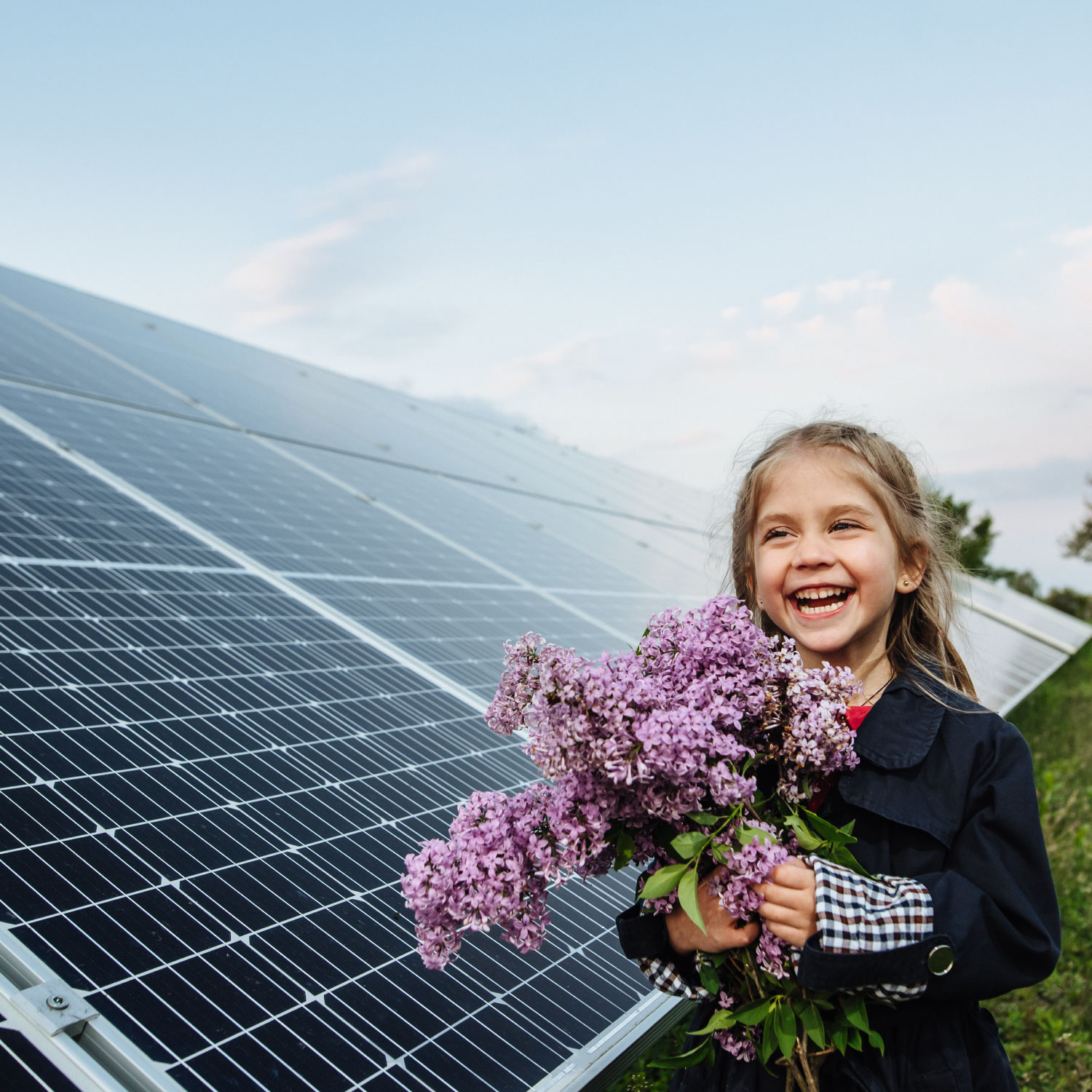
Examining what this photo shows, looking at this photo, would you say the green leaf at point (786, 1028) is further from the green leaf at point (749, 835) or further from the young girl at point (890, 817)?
the green leaf at point (749, 835)

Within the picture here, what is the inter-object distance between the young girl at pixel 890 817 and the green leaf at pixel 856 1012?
33mm

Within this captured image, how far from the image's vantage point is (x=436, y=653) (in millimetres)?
6254

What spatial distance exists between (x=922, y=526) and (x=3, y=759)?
303 cm

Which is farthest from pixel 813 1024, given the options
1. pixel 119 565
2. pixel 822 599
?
pixel 119 565

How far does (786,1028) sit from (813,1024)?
0.07m

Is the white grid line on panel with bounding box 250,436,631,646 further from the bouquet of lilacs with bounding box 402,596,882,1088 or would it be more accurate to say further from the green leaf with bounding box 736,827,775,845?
the green leaf with bounding box 736,827,775,845

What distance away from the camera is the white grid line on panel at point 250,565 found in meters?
5.79

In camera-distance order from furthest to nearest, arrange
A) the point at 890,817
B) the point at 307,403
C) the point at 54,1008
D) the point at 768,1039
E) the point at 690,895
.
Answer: the point at 307,403 → the point at 890,817 → the point at 54,1008 → the point at 768,1039 → the point at 690,895

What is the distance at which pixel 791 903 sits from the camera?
2.15 m

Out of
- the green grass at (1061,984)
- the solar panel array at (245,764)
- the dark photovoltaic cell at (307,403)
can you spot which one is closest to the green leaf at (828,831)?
the solar panel array at (245,764)

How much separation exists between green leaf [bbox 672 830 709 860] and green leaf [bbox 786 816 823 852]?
26 cm

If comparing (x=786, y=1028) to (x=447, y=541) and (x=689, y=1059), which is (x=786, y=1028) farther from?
(x=447, y=541)

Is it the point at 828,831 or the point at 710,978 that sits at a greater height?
the point at 828,831

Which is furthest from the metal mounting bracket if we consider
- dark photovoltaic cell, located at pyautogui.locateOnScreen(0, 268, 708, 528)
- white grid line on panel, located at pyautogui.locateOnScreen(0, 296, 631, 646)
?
dark photovoltaic cell, located at pyautogui.locateOnScreen(0, 268, 708, 528)
